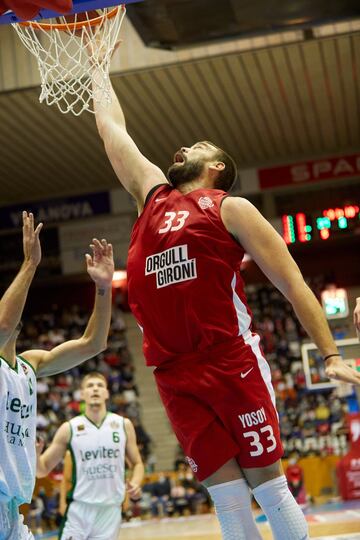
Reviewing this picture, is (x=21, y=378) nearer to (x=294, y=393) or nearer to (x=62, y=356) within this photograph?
(x=62, y=356)

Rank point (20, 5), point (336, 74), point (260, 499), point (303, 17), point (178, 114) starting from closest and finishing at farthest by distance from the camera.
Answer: point (260, 499), point (20, 5), point (303, 17), point (336, 74), point (178, 114)

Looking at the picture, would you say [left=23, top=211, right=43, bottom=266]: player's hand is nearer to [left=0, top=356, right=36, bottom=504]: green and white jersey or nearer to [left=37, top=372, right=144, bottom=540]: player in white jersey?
[left=0, top=356, right=36, bottom=504]: green and white jersey

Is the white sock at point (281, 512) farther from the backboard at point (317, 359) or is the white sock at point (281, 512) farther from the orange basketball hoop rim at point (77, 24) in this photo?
the backboard at point (317, 359)

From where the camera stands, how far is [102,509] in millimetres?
8117

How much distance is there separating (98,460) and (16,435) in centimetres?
390

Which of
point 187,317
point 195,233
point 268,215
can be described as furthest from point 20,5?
point 268,215

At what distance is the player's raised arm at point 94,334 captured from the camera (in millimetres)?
4551

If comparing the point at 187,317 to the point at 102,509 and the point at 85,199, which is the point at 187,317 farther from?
the point at 85,199

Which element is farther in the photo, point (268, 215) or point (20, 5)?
point (268, 215)

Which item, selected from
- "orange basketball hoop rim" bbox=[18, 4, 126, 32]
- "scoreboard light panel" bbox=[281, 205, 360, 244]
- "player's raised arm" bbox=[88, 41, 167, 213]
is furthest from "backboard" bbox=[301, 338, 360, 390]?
"player's raised arm" bbox=[88, 41, 167, 213]

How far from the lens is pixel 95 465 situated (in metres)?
8.43

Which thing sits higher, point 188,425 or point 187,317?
point 187,317

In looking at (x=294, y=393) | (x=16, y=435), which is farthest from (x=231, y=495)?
(x=294, y=393)

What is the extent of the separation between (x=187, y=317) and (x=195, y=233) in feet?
1.20
